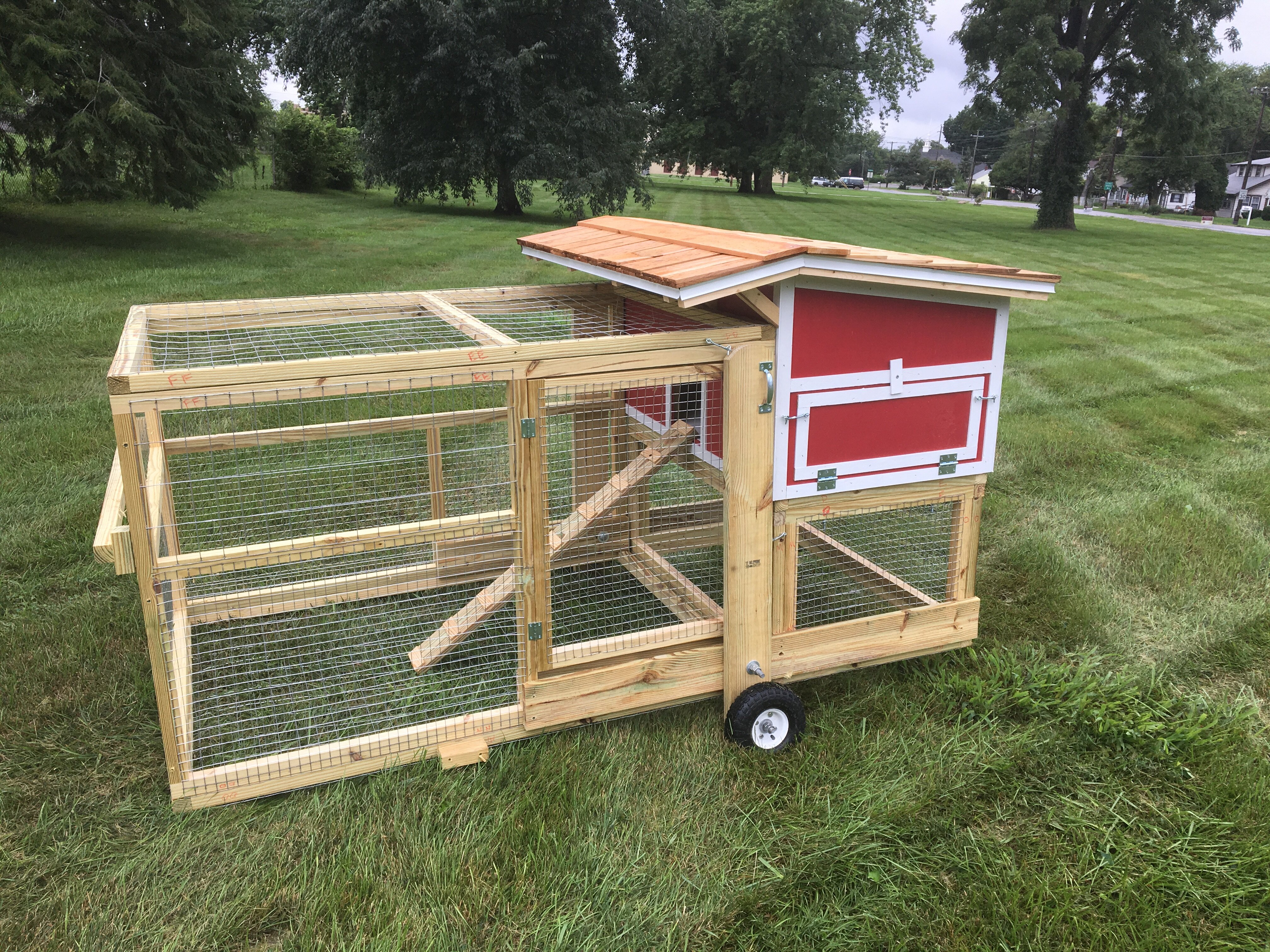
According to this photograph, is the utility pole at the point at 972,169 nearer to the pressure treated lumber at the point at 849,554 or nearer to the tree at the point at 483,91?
the tree at the point at 483,91

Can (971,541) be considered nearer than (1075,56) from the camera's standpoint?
Yes

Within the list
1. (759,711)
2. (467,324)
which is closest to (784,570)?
(759,711)

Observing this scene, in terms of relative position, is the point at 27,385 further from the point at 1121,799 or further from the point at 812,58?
the point at 812,58

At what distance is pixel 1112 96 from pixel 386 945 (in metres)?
32.0

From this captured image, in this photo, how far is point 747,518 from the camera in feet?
12.2

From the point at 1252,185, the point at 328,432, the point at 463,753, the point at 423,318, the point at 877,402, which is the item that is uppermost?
the point at 1252,185

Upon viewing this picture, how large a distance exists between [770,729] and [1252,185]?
3291 inches

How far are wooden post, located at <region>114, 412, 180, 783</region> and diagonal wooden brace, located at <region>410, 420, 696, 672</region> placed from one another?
1.16 m

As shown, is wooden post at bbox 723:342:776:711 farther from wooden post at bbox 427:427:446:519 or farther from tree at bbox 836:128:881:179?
tree at bbox 836:128:881:179

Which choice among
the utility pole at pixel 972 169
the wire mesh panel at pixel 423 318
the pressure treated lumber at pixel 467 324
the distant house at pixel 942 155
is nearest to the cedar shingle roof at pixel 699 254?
the wire mesh panel at pixel 423 318

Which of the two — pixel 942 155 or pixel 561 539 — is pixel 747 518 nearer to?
pixel 561 539

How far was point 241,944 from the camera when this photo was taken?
2.87 m

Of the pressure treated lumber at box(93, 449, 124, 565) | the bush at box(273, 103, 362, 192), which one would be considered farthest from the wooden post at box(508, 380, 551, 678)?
the bush at box(273, 103, 362, 192)

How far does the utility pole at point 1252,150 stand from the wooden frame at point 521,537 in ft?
216
